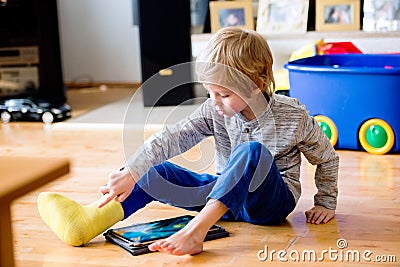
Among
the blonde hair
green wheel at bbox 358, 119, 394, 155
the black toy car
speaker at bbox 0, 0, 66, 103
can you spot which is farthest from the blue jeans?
speaker at bbox 0, 0, 66, 103

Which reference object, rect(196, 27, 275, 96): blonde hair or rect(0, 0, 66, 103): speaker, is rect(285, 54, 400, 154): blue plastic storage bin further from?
rect(0, 0, 66, 103): speaker

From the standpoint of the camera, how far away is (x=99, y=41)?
161 inches

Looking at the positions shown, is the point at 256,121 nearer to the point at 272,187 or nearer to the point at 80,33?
the point at 272,187

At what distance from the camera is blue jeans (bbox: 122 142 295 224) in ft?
4.87

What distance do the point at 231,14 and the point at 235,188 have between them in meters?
2.03

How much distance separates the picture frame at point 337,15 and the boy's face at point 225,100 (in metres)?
1.77

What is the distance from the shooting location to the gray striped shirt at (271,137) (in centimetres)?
160

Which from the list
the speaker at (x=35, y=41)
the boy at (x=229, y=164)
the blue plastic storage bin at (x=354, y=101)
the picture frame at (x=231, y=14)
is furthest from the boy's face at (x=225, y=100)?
the speaker at (x=35, y=41)

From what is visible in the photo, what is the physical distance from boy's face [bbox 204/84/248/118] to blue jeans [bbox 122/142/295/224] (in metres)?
0.08

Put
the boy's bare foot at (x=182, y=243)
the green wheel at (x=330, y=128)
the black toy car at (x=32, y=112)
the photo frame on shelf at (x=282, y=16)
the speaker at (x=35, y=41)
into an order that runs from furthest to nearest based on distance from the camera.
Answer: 1. the speaker at (x=35, y=41)
2. the photo frame on shelf at (x=282, y=16)
3. the black toy car at (x=32, y=112)
4. the green wheel at (x=330, y=128)
5. the boy's bare foot at (x=182, y=243)

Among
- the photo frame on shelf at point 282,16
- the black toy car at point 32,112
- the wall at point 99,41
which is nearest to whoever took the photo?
the black toy car at point 32,112

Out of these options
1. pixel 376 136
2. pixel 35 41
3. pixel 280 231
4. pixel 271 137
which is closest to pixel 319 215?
pixel 280 231

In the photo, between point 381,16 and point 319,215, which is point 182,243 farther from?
point 381,16

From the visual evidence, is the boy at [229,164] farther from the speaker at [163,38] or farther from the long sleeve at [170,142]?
the speaker at [163,38]
